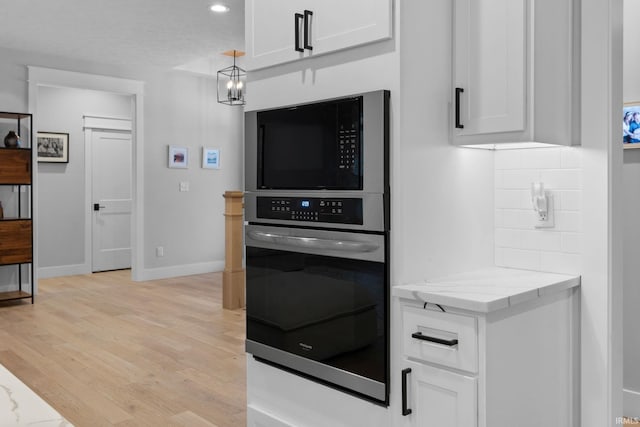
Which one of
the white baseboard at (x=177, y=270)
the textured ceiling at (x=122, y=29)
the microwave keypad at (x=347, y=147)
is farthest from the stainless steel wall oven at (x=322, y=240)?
the white baseboard at (x=177, y=270)

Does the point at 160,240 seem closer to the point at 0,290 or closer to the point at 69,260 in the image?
the point at 69,260

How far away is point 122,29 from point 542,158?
13.8ft

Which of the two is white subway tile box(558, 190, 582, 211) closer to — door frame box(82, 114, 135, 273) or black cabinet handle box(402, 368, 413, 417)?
black cabinet handle box(402, 368, 413, 417)

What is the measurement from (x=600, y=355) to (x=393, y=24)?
4.38 feet

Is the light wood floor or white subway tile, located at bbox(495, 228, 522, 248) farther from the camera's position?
the light wood floor

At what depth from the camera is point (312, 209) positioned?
203 centimetres

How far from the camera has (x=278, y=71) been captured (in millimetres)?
2227

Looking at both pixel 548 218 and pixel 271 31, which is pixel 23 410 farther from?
pixel 548 218

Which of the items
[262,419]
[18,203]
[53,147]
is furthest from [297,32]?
[53,147]

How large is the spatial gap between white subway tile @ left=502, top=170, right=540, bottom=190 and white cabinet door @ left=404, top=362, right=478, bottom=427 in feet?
2.84

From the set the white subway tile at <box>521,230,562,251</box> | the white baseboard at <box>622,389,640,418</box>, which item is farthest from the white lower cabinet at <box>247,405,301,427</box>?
the white baseboard at <box>622,389,640,418</box>

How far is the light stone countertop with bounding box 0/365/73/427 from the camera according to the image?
0.75 m

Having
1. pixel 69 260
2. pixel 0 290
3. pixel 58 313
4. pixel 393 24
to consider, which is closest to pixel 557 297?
pixel 393 24

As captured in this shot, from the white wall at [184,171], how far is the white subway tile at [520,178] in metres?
5.49
